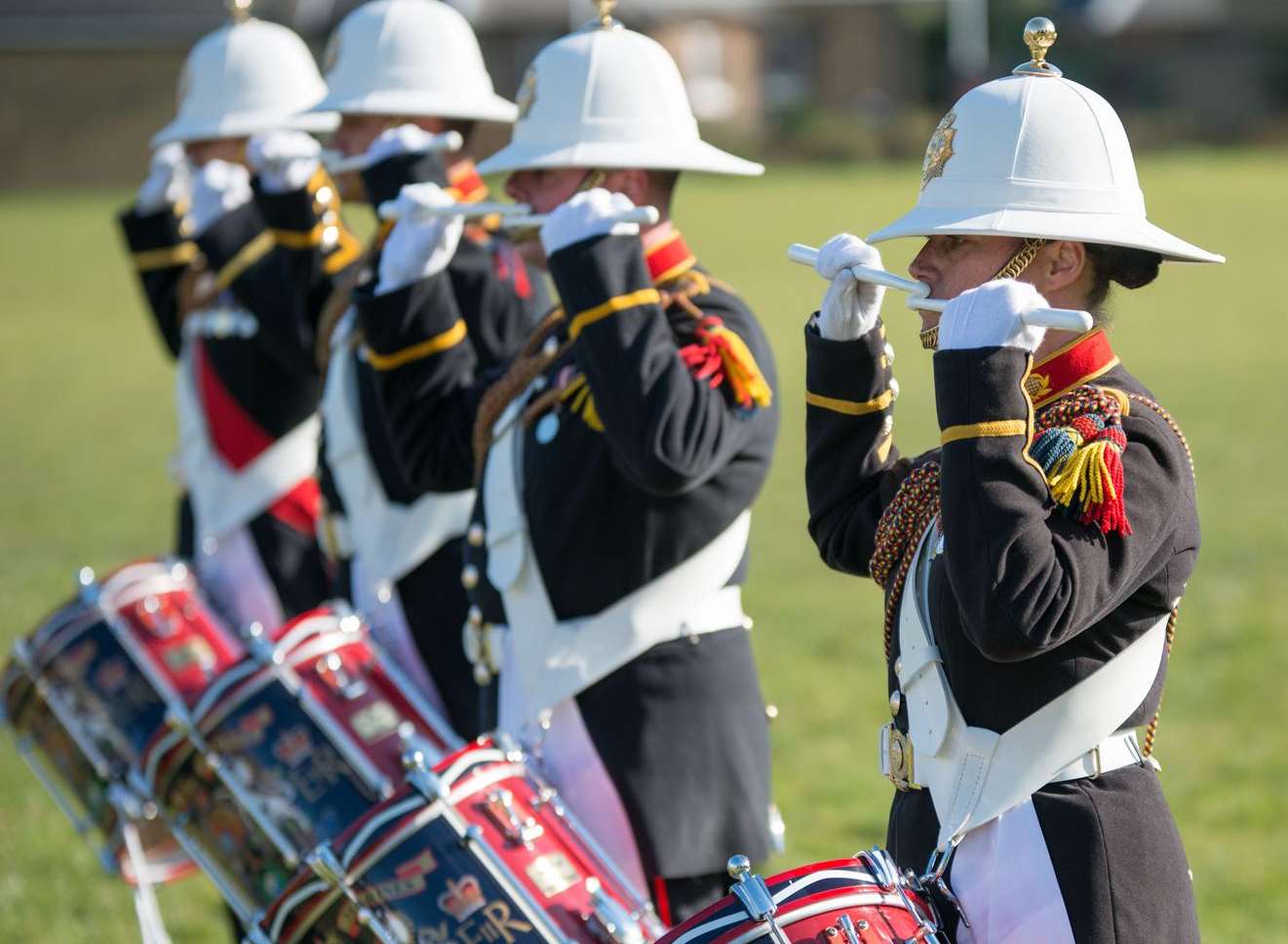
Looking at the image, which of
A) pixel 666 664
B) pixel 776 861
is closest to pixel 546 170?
pixel 666 664

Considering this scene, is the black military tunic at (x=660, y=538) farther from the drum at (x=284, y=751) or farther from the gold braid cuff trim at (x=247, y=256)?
the gold braid cuff trim at (x=247, y=256)

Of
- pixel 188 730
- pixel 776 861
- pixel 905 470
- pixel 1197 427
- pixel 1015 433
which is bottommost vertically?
pixel 1197 427

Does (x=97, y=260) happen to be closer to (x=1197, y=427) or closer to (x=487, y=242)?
(x=1197, y=427)

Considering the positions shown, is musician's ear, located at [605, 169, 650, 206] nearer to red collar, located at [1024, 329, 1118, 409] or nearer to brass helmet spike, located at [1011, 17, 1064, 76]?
brass helmet spike, located at [1011, 17, 1064, 76]

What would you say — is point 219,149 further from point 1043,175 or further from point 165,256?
point 1043,175

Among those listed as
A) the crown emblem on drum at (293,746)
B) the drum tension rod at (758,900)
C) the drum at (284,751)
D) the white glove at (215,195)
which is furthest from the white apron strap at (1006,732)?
the white glove at (215,195)

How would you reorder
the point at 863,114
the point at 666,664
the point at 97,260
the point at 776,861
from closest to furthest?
the point at 666,664
the point at 776,861
the point at 97,260
the point at 863,114

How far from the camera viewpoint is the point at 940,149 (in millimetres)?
3008

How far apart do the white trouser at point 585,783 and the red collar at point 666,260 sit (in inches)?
34.8

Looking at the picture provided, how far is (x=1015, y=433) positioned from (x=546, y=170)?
167 cm

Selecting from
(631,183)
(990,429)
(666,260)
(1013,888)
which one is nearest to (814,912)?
(1013,888)

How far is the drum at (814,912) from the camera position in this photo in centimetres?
270

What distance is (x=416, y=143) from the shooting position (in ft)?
15.5

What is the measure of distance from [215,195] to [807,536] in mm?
6633
